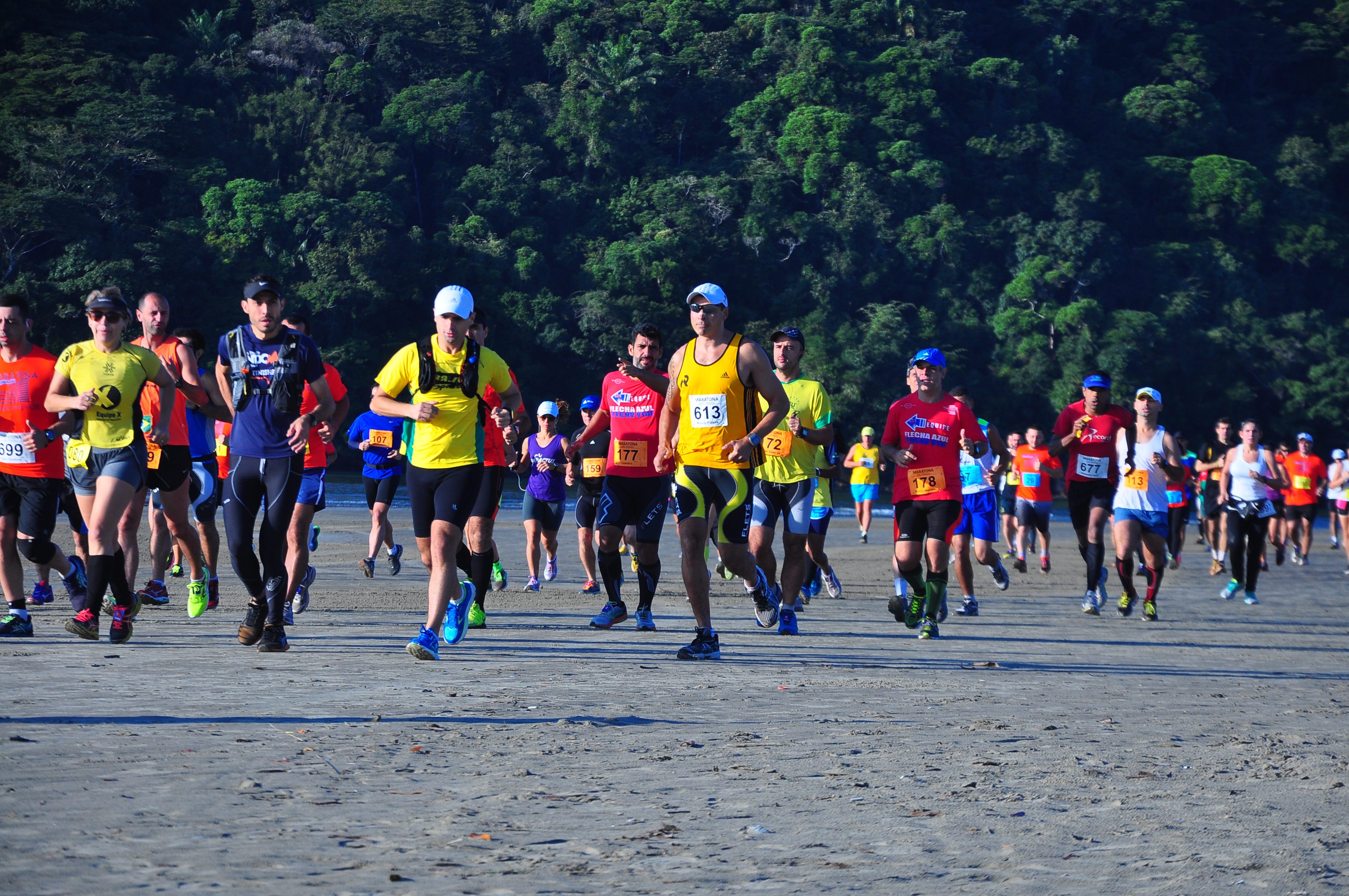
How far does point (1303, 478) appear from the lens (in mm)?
23859

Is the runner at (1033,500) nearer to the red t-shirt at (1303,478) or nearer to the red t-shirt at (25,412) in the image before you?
the red t-shirt at (1303,478)

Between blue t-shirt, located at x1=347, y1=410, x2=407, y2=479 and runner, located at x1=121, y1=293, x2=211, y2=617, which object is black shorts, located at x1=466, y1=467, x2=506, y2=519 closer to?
runner, located at x1=121, y1=293, x2=211, y2=617

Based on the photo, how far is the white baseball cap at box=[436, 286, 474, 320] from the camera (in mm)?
8406

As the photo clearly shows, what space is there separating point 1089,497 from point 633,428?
523cm

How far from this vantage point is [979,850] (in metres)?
4.26

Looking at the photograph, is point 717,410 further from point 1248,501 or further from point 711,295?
point 1248,501

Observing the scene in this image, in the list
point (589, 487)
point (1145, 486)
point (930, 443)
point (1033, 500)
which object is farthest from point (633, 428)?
point (1033, 500)

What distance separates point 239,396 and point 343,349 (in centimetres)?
5437

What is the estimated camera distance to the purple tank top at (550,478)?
14.0 metres

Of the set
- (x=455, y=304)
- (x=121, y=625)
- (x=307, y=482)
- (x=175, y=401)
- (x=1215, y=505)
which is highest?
(x=455, y=304)

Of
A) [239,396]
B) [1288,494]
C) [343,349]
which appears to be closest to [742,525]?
[239,396]

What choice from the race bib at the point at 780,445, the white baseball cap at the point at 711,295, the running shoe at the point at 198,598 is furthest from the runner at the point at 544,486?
the white baseball cap at the point at 711,295

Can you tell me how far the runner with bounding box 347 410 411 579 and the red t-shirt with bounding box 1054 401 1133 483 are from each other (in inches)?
242

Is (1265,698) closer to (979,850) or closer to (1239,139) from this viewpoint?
(979,850)
